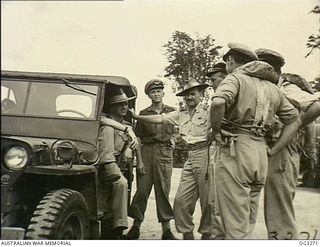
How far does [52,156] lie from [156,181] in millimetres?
602

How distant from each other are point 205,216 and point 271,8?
42.1 inches

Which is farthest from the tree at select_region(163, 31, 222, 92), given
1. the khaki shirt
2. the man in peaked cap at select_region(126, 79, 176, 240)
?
the khaki shirt

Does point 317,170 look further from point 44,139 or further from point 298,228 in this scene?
point 44,139

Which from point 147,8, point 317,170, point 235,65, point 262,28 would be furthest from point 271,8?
point 317,170

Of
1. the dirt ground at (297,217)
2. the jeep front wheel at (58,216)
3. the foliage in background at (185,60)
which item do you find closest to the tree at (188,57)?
the foliage in background at (185,60)

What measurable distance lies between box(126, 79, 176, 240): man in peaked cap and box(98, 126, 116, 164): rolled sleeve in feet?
0.63

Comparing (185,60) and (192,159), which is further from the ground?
(185,60)

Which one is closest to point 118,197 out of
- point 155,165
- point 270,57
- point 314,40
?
point 155,165

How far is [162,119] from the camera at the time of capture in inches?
93.8

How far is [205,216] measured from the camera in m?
2.31

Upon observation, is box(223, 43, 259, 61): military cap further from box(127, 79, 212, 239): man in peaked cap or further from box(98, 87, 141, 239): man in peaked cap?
box(98, 87, 141, 239): man in peaked cap

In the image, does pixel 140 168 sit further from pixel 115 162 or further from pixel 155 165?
pixel 115 162

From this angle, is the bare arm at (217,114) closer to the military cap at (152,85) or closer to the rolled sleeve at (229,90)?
the rolled sleeve at (229,90)

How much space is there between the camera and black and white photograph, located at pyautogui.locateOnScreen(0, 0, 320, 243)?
2012 mm
